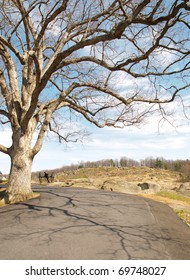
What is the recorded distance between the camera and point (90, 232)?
702cm

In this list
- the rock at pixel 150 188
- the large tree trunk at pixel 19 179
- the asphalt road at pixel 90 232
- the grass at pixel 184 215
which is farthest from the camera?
the rock at pixel 150 188

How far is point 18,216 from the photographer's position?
9078 millimetres

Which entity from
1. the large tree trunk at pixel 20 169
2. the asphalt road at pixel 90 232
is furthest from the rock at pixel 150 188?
A: the large tree trunk at pixel 20 169

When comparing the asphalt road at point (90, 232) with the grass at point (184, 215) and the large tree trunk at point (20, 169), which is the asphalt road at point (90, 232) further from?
the large tree trunk at point (20, 169)

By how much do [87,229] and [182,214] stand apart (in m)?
4.79

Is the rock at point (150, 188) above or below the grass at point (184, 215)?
above

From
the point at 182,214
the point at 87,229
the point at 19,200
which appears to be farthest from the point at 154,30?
the point at 19,200

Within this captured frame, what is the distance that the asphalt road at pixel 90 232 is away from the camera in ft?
18.4

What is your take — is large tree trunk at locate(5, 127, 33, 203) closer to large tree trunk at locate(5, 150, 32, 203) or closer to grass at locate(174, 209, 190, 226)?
large tree trunk at locate(5, 150, 32, 203)

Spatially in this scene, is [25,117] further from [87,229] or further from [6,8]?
[87,229]

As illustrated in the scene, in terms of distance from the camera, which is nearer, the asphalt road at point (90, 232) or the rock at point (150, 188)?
the asphalt road at point (90, 232)

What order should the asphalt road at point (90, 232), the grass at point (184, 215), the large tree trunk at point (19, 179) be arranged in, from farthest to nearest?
the large tree trunk at point (19, 179)
the grass at point (184, 215)
the asphalt road at point (90, 232)

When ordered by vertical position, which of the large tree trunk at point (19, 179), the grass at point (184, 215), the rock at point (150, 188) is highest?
the large tree trunk at point (19, 179)

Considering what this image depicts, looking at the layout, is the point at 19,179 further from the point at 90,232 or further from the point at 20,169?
the point at 90,232
